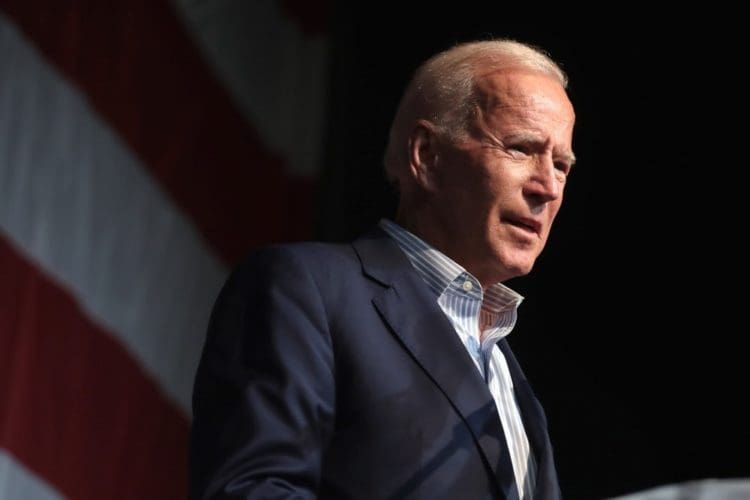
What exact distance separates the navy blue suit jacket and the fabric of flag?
993mm

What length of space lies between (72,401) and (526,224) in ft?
3.66

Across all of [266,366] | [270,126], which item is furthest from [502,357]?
[270,126]

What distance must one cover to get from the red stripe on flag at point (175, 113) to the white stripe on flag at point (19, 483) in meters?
0.70

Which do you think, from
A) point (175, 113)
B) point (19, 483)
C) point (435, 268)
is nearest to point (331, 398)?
point (435, 268)

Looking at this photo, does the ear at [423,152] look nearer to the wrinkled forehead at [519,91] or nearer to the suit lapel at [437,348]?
the wrinkled forehead at [519,91]

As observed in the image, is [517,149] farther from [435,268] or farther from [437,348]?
[437,348]

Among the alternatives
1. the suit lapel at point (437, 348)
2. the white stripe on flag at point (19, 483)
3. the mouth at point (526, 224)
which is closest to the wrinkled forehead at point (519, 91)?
the mouth at point (526, 224)

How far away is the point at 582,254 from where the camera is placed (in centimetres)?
291

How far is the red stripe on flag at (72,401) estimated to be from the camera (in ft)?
7.89

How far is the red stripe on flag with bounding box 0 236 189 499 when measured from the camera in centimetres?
240

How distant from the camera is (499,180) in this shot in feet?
5.94

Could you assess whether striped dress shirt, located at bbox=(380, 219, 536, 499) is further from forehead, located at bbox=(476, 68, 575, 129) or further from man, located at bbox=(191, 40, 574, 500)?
forehead, located at bbox=(476, 68, 575, 129)

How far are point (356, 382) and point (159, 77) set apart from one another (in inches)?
57.0

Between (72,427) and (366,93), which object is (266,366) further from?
(366,93)
